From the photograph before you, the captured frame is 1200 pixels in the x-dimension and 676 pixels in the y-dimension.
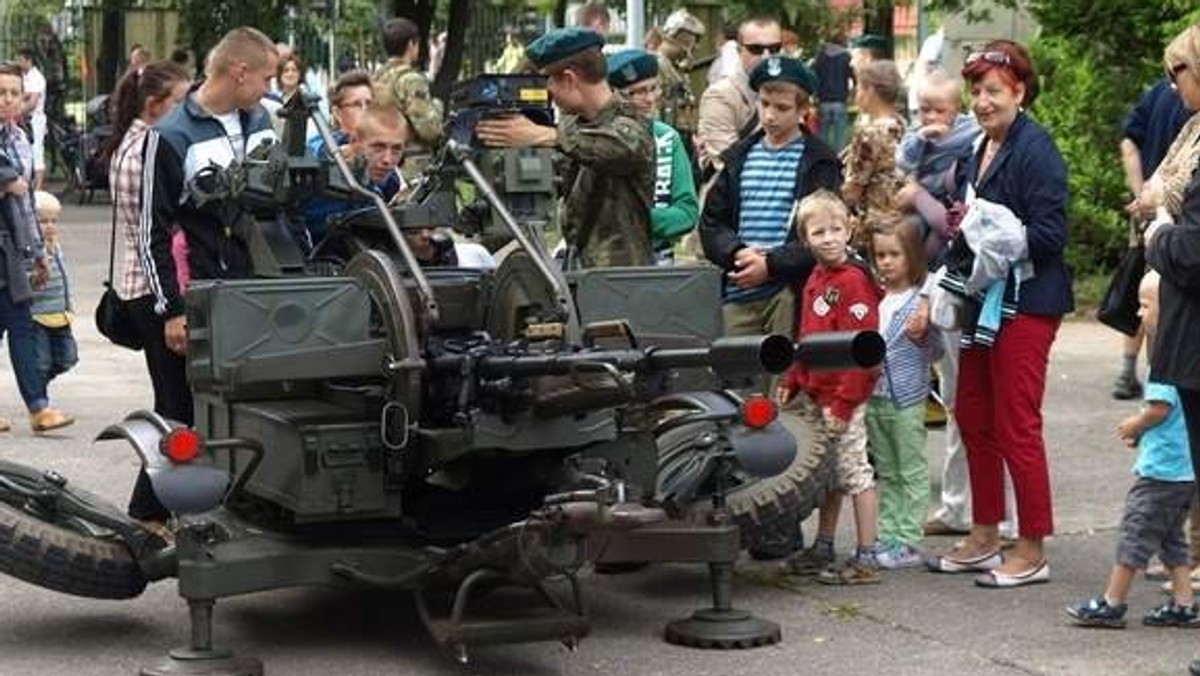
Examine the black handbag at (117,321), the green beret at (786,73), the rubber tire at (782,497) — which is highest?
the green beret at (786,73)

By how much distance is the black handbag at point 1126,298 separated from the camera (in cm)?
784

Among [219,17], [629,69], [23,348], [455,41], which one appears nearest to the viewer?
[629,69]

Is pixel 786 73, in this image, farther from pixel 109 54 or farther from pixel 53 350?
pixel 109 54

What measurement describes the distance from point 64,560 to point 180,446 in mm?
802

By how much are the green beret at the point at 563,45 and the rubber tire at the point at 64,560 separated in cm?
227

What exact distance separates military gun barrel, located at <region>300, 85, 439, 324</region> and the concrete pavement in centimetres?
110

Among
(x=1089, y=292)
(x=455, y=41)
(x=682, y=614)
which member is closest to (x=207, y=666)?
(x=682, y=614)

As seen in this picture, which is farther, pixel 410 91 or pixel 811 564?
pixel 410 91

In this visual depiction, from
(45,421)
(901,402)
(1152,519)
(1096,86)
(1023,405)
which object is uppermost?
(1096,86)

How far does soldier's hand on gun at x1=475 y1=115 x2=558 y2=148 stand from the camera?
7.77 m

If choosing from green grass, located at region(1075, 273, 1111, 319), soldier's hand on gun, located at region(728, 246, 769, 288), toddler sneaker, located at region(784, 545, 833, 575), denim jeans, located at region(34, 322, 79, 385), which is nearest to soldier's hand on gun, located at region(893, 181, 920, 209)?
soldier's hand on gun, located at region(728, 246, 769, 288)

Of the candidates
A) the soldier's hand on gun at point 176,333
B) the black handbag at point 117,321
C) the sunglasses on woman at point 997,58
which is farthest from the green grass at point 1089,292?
the soldier's hand on gun at point 176,333

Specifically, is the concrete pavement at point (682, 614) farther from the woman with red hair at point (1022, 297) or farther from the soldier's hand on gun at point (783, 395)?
the soldier's hand on gun at point (783, 395)

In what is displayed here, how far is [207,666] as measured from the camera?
6.74m
